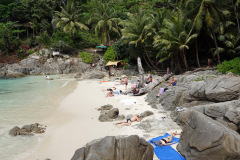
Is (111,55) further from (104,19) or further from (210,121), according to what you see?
(210,121)

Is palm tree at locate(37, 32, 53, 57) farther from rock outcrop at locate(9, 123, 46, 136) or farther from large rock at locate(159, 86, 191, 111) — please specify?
large rock at locate(159, 86, 191, 111)

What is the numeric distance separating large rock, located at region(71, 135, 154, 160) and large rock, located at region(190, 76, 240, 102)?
4.29 m

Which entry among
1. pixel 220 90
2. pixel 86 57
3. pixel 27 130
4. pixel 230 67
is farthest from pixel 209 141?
pixel 86 57

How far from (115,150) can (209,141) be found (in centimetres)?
213

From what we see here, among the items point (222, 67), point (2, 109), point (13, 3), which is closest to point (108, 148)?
point (2, 109)

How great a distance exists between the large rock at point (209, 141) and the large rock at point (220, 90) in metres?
2.76

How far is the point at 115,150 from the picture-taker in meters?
3.84

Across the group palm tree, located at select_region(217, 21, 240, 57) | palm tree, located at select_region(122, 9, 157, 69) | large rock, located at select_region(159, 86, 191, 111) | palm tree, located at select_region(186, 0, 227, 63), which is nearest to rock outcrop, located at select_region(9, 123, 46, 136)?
large rock, located at select_region(159, 86, 191, 111)

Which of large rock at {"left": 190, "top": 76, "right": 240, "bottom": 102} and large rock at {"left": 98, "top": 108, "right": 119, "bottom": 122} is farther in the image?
large rock at {"left": 98, "top": 108, "right": 119, "bottom": 122}

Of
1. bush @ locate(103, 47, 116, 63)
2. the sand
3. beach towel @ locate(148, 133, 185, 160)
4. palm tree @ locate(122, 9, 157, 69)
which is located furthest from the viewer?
bush @ locate(103, 47, 116, 63)

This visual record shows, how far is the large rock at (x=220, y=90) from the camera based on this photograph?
664 centimetres

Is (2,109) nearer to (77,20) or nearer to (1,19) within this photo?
(77,20)

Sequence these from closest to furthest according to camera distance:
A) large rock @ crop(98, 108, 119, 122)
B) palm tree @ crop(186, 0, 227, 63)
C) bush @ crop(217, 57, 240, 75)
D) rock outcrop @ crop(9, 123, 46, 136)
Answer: rock outcrop @ crop(9, 123, 46, 136)
large rock @ crop(98, 108, 119, 122)
bush @ crop(217, 57, 240, 75)
palm tree @ crop(186, 0, 227, 63)

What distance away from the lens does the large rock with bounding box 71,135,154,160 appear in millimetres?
3721
